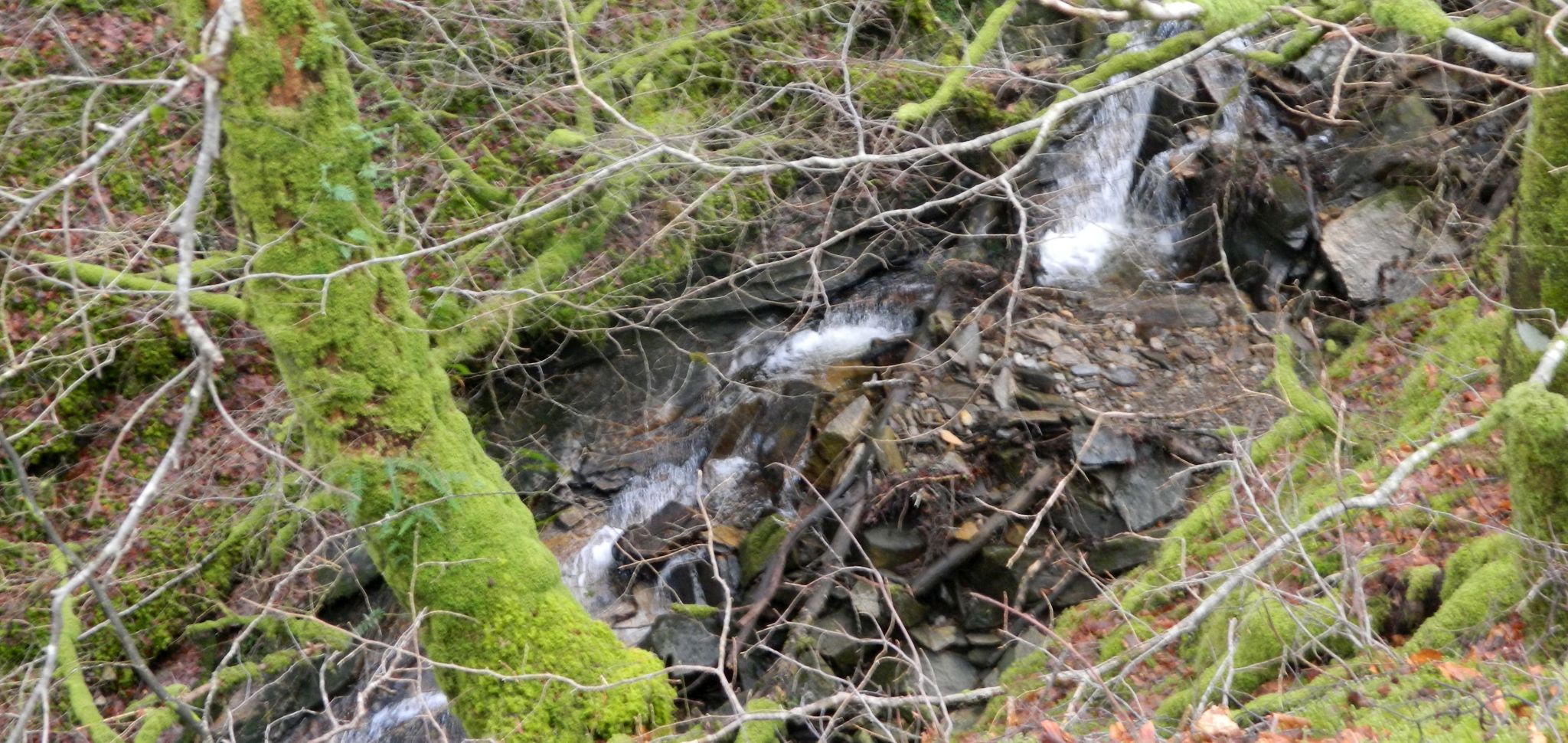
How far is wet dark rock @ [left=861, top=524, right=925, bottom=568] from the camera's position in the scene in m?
6.34

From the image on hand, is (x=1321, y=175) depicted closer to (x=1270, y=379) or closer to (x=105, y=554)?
(x=1270, y=379)

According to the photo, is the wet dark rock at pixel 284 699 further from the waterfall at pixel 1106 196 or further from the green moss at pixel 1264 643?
the waterfall at pixel 1106 196

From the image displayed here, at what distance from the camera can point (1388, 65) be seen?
8180 mm

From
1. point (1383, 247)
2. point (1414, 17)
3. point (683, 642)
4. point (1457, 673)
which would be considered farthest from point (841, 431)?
point (1383, 247)

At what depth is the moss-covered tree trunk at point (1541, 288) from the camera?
3006 millimetres

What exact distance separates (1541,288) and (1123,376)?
150 inches

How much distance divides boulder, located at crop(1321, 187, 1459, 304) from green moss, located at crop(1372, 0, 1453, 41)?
Result: 140 inches

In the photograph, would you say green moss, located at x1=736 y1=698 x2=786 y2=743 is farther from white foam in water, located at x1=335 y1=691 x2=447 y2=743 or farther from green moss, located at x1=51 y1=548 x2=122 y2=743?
green moss, located at x1=51 y1=548 x2=122 y2=743

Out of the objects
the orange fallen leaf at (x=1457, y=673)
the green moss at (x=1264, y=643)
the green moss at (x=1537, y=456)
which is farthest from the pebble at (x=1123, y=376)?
the orange fallen leaf at (x=1457, y=673)

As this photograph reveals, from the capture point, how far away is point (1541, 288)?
353 cm

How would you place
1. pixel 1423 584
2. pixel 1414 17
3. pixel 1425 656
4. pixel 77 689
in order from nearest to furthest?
pixel 1425 656, pixel 1423 584, pixel 1414 17, pixel 77 689

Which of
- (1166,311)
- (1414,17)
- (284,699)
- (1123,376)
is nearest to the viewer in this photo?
(1414,17)

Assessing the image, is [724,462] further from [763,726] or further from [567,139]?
[763,726]

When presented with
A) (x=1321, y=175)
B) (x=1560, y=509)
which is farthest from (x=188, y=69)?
(x=1321, y=175)
